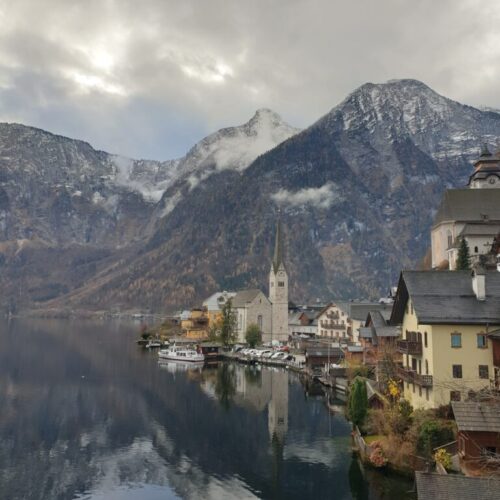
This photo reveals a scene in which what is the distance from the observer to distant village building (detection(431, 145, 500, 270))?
322 ft

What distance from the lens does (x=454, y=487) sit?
26.3 meters

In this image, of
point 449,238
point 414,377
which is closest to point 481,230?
point 449,238

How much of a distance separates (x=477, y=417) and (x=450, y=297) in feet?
51.7

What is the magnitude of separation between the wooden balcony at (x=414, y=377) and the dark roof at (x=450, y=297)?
4853mm

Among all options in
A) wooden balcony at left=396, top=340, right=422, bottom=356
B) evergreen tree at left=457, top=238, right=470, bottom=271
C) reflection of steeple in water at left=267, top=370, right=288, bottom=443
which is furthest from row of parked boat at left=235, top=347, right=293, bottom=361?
wooden balcony at left=396, top=340, right=422, bottom=356

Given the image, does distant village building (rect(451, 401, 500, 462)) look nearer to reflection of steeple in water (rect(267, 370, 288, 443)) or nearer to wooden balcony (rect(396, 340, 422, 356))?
wooden balcony (rect(396, 340, 422, 356))

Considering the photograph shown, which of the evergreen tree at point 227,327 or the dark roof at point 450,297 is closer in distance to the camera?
the dark roof at point 450,297

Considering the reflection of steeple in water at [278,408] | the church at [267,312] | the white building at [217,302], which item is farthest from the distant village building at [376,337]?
the white building at [217,302]

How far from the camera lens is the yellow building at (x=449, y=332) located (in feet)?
154

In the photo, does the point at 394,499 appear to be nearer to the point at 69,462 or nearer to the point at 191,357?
the point at 69,462

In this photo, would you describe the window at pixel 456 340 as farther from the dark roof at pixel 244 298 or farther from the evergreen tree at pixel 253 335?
the dark roof at pixel 244 298

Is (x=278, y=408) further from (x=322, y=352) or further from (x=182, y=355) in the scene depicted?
(x=182, y=355)

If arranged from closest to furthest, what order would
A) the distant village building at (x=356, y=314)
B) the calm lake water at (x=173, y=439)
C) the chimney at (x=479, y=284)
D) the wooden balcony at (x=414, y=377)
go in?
the calm lake water at (x=173, y=439) → the wooden balcony at (x=414, y=377) → the chimney at (x=479, y=284) → the distant village building at (x=356, y=314)

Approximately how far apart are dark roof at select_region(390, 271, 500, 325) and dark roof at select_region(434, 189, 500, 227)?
Answer: 57.3 metres
